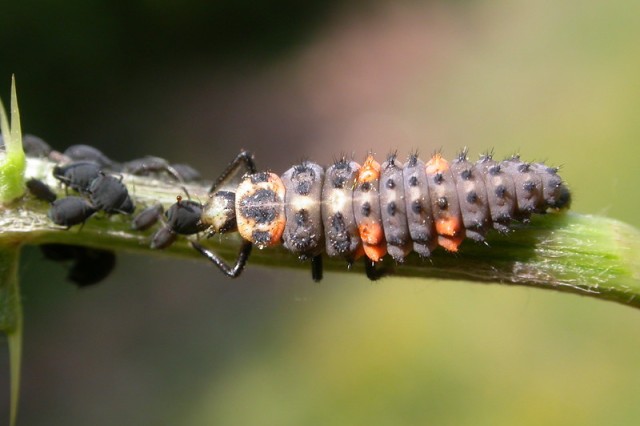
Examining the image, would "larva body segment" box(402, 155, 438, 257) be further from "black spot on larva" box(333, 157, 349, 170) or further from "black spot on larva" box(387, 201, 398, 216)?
"black spot on larva" box(333, 157, 349, 170)

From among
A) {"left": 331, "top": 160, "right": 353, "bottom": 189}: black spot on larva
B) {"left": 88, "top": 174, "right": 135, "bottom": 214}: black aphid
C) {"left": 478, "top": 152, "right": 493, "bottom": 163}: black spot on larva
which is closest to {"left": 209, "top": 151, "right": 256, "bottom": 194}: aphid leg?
{"left": 88, "top": 174, "right": 135, "bottom": 214}: black aphid

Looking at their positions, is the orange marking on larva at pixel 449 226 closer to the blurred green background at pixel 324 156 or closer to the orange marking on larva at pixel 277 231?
the orange marking on larva at pixel 277 231

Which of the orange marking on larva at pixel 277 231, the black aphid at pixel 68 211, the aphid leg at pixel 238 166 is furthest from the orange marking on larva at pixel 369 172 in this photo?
the black aphid at pixel 68 211

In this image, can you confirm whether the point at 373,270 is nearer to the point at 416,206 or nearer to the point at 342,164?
the point at 416,206

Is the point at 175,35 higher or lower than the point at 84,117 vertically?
higher

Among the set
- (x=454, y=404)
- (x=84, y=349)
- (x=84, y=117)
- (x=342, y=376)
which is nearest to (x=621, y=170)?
(x=454, y=404)

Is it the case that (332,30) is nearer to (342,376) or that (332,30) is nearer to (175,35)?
(175,35)
